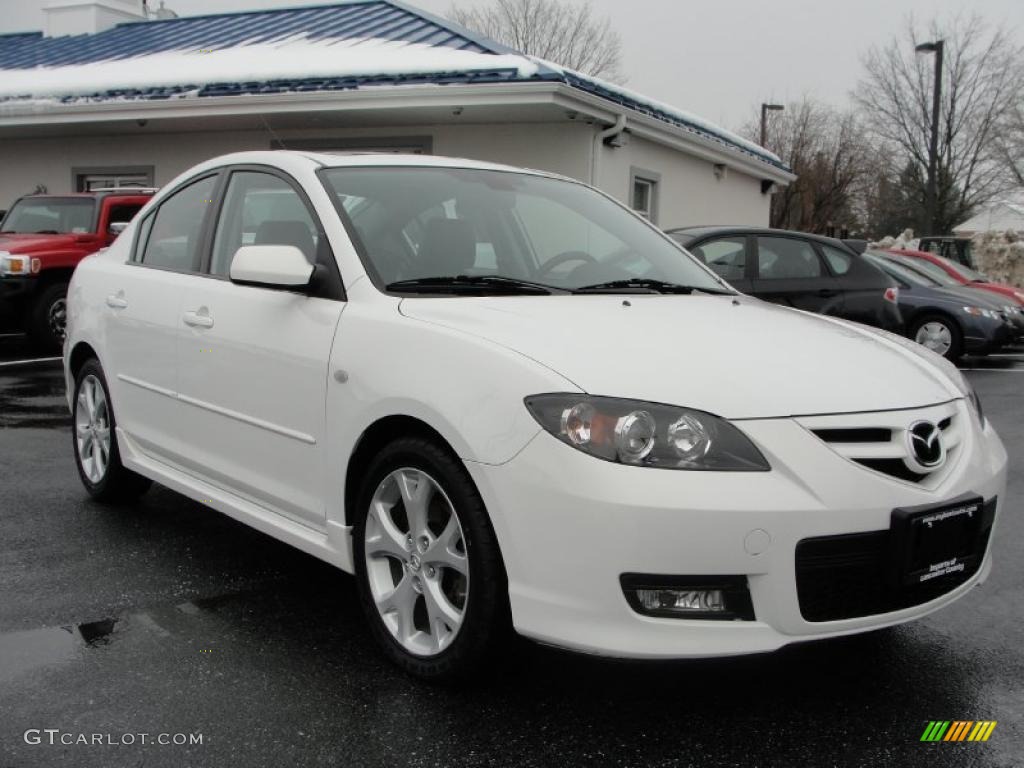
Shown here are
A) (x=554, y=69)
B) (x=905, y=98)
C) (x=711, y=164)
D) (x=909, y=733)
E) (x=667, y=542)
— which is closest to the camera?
(x=667, y=542)

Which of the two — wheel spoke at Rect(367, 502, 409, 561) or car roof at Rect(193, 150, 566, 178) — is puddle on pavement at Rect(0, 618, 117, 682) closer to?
wheel spoke at Rect(367, 502, 409, 561)

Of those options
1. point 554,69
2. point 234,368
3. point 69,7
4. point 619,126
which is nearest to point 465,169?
point 234,368

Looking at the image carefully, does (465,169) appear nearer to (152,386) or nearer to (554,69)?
(152,386)

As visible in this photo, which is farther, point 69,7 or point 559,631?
point 69,7

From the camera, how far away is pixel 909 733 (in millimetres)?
2771

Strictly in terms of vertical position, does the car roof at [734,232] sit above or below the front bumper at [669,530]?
above

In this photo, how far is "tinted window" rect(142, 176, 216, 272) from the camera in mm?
4336

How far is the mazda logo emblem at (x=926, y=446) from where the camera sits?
274cm

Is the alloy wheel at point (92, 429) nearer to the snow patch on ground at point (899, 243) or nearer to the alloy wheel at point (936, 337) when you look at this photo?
the alloy wheel at point (936, 337)

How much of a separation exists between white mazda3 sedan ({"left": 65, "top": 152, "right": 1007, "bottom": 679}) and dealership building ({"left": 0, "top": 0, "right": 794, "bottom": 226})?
7729 mm

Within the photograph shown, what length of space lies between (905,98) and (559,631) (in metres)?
38.2

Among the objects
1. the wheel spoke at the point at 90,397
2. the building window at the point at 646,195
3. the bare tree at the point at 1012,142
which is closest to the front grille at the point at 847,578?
the wheel spoke at the point at 90,397

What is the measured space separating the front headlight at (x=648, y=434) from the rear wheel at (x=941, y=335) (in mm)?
10865

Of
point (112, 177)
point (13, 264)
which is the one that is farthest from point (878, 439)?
point (112, 177)
